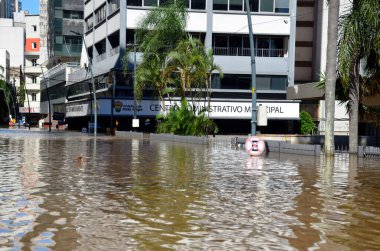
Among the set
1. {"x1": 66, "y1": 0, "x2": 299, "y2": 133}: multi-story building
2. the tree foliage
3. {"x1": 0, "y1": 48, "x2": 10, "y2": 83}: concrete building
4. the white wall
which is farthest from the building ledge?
the white wall

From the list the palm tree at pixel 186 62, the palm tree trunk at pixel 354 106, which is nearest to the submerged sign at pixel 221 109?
the palm tree at pixel 186 62

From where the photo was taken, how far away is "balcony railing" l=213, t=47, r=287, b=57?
6250 centimetres

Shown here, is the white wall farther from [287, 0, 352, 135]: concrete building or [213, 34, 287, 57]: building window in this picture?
[213, 34, 287, 57]: building window

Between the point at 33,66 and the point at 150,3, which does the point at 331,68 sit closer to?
the point at 150,3

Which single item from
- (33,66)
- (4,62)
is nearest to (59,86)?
(4,62)

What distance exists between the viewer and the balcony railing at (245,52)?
2461 inches

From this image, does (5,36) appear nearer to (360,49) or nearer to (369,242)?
(360,49)

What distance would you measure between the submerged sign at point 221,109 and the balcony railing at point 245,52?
5346 millimetres

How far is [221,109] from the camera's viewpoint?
61.7 meters

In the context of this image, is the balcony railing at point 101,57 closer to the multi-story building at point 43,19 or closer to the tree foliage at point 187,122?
the tree foliage at point 187,122

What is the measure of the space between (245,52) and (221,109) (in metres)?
6.88

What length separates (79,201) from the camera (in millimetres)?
10797

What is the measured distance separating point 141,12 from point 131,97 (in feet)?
28.9

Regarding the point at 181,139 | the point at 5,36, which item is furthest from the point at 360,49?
the point at 5,36
